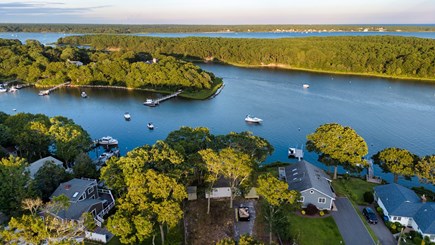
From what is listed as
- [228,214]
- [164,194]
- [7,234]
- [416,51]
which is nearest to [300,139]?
[228,214]

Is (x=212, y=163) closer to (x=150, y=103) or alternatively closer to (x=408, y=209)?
(x=408, y=209)

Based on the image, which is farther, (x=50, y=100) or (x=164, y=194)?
(x=50, y=100)

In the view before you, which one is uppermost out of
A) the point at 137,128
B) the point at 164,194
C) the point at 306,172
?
the point at 164,194

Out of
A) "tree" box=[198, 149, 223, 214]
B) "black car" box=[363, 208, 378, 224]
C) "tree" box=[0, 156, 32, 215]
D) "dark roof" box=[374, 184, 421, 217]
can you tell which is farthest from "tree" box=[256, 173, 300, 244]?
"tree" box=[0, 156, 32, 215]

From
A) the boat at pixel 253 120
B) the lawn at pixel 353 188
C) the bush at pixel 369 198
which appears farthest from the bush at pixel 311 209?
the boat at pixel 253 120

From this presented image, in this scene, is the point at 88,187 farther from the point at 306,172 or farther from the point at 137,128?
the point at 137,128

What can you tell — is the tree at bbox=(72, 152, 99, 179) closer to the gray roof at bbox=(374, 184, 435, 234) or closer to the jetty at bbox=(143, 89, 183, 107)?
the gray roof at bbox=(374, 184, 435, 234)

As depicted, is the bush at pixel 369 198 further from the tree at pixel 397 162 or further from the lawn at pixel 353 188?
the tree at pixel 397 162
